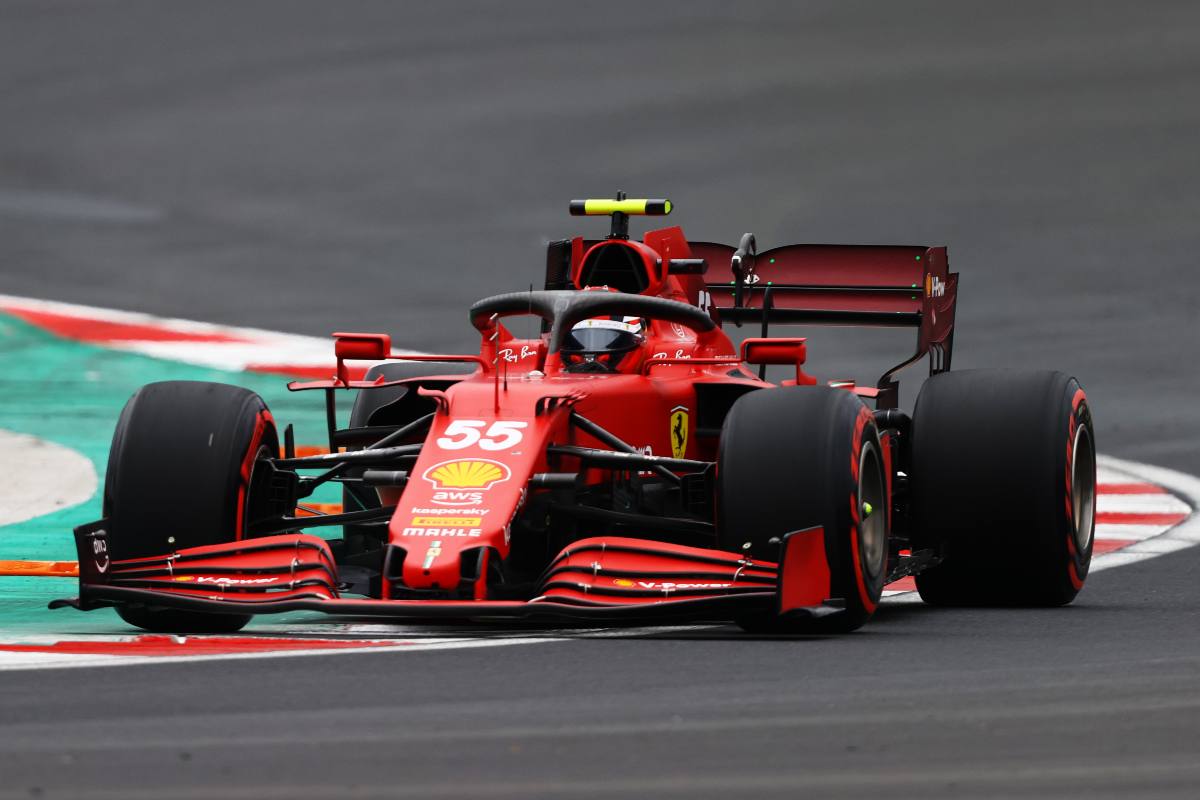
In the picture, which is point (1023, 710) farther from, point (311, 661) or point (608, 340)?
point (608, 340)

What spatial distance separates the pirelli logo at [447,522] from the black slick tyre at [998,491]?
3.00 m

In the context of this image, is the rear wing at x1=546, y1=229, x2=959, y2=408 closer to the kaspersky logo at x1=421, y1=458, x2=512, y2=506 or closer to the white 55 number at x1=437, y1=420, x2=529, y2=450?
the white 55 number at x1=437, y1=420, x2=529, y2=450

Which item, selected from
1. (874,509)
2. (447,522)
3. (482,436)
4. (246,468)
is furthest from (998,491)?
(246,468)

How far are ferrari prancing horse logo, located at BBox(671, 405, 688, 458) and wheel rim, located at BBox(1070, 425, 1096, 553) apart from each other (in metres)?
2.24

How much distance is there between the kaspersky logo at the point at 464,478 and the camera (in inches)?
341

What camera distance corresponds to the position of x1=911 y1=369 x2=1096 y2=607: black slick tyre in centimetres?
1042

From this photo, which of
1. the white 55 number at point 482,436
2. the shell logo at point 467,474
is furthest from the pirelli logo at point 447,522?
the white 55 number at point 482,436

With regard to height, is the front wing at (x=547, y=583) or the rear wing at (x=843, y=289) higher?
the rear wing at (x=843, y=289)

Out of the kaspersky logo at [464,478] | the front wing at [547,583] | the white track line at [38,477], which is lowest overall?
the white track line at [38,477]

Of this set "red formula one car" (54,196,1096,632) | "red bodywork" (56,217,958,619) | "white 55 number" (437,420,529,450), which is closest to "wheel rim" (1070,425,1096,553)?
"red formula one car" (54,196,1096,632)

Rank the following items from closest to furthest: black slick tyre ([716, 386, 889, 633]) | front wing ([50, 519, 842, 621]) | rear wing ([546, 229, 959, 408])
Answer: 1. front wing ([50, 519, 842, 621])
2. black slick tyre ([716, 386, 889, 633])
3. rear wing ([546, 229, 959, 408])

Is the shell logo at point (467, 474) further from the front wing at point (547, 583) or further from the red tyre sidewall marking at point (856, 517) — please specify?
the red tyre sidewall marking at point (856, 517)

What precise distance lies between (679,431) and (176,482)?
251 cm

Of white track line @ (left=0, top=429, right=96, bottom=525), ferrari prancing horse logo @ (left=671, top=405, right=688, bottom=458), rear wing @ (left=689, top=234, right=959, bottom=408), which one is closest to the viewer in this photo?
ferrari prancing horse logo @ (left=671, top=405, right=688, bottom=458)
